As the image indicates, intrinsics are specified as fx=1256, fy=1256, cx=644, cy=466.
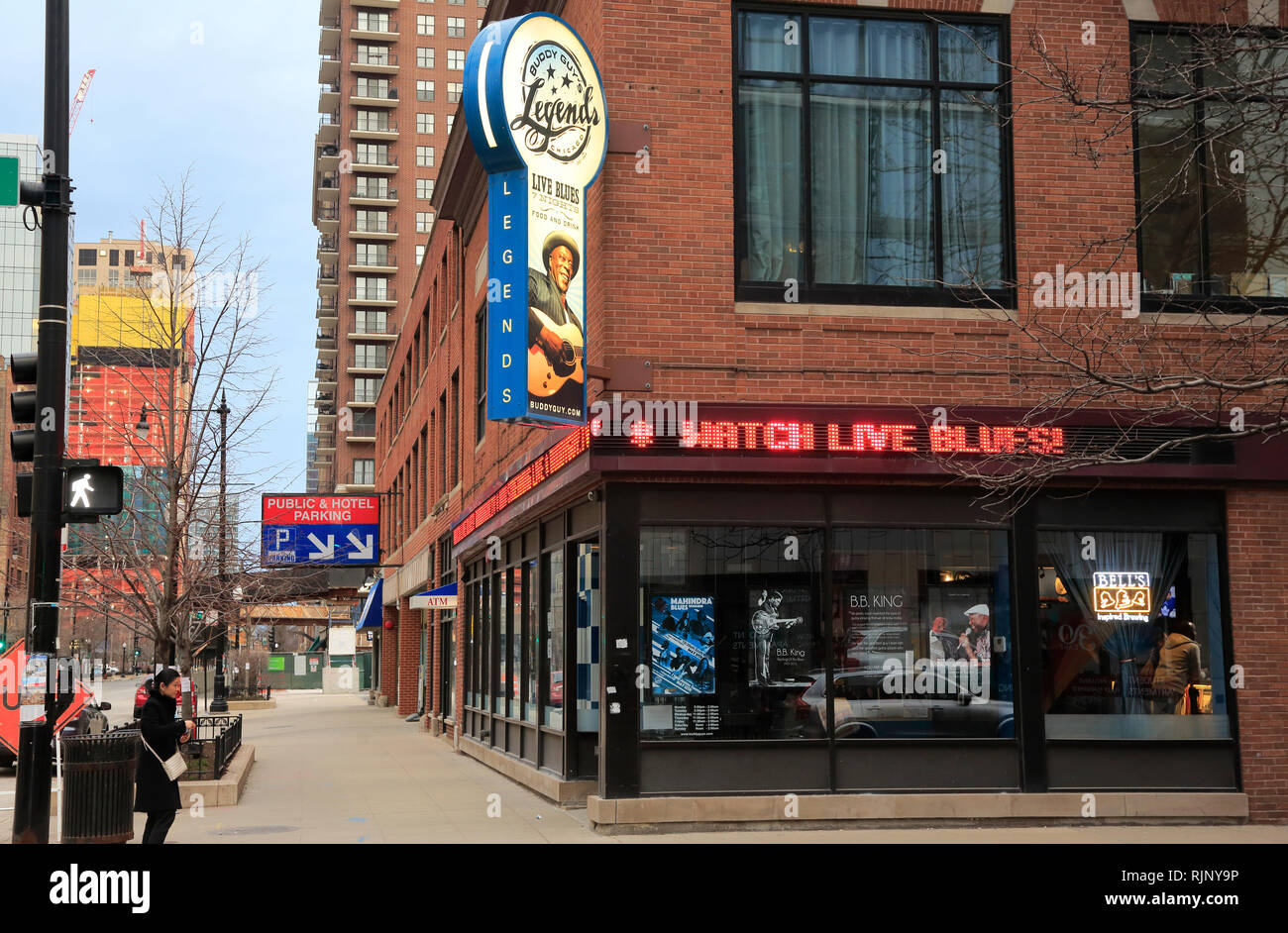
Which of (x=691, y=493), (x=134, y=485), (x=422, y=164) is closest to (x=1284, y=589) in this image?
(x=691, y=493)

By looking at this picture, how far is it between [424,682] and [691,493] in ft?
76.4

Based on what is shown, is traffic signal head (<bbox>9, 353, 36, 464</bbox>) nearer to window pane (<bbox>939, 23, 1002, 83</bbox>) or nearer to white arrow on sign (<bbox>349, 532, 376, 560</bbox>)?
window pane (<bbox>939, 23, 1002, 83</bbox>)

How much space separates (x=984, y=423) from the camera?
13117 millimetres

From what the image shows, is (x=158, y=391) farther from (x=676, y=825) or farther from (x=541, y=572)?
(x=676, y=825)

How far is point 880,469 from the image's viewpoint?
1287 centimetres

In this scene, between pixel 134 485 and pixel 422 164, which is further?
pixel 422 164

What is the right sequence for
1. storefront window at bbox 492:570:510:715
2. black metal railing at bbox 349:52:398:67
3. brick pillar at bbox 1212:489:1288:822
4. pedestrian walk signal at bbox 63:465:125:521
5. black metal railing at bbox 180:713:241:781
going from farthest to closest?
black metal railing at bbox 349:52:398:67, storefront window at bbox 492:570:510:715, black metal railing at bbox 180:713:241:781, brick pillar at bbox 1212:489:1288:822, pedestrian walk signal at bbox 63:465:125:521

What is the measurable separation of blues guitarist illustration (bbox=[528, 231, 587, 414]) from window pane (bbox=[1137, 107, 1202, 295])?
6424mm

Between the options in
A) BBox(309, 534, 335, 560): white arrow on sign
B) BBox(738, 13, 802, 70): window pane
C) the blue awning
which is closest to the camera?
BBox(738, 13, 802, 70): window pane

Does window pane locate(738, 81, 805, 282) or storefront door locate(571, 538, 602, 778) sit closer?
window pane locate(738, 81, 805, 282)

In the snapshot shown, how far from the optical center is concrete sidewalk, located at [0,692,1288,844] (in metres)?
12.2

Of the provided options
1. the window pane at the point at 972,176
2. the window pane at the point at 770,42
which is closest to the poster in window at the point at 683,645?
the window pane at the point at 972,176

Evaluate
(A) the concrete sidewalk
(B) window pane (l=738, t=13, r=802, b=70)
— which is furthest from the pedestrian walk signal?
(B) window pane (l=738, t=13, r=802, b=70)

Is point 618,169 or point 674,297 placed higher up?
point 618,169
